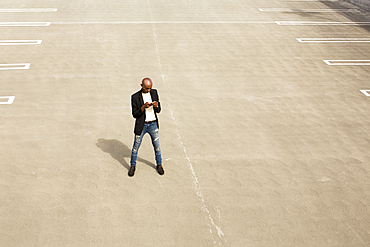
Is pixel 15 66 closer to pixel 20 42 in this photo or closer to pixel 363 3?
pixel 20 42

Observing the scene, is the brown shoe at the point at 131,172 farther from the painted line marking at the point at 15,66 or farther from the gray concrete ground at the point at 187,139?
the painted line marking at the point at 15,66

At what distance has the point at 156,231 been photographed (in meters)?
5.57

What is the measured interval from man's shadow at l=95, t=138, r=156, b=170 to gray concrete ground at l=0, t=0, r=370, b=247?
0.18ft

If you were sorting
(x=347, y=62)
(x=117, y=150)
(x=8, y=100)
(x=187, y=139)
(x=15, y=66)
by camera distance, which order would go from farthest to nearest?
(x=347, y=62)
(x=15, y=66)
(x=8, y=100)
(x=187, y=139)
(x=117, y=150)

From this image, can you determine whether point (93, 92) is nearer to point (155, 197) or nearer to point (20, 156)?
point (20, 156)

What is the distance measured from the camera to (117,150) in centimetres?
739

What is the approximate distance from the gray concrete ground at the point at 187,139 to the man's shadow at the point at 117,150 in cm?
6

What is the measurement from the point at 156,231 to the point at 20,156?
11.8 feet

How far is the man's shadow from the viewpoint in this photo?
7.09m

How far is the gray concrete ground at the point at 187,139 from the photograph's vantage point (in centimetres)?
573

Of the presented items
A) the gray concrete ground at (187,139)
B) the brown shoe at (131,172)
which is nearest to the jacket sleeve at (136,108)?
the brown shoe at (131,172)

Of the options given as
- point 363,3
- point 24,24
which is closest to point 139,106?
point 24,24

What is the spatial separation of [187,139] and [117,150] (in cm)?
167

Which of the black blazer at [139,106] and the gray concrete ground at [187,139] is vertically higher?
the black blazer at [139,106]
